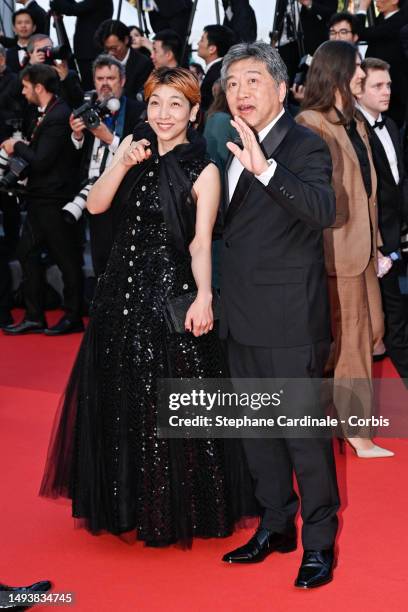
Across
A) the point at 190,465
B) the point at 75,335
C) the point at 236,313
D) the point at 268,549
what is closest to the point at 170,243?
the point at 236,313

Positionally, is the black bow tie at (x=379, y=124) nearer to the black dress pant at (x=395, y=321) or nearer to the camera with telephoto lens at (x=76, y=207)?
the black dress pant at (x=395, y=321)

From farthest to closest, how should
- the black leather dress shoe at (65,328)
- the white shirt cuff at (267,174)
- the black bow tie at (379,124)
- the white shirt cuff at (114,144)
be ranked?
the black leather dress shoe at (65,328) < the white shirt cuff at (114,144) < the black bow tie at (379,124) < the white shirt cuff at (267,174)

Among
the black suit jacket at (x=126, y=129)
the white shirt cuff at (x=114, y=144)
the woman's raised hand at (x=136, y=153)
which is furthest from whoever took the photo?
the black suit jacket at (x=126, y=129)

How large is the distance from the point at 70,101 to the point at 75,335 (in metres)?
1.61

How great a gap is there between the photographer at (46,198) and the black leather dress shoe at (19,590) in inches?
132

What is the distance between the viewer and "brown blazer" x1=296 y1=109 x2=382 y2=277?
382 cm

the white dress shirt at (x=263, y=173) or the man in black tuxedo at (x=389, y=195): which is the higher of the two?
the white dress shirt at (x=263, y=173)

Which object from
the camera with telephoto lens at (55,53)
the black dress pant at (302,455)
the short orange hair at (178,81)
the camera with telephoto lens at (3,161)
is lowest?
the black dress pant at (302,455)

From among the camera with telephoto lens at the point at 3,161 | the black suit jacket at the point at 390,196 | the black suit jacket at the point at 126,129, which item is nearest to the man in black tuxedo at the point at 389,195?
the black suit jacket at the point at 390,196

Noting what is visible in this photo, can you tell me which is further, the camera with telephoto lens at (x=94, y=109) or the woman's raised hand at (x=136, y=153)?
the camera with telephoto lens at (x=94, y=109)

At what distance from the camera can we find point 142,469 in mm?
3137

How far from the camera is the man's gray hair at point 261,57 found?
281 cm

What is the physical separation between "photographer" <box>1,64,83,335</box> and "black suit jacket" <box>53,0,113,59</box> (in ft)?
5.35

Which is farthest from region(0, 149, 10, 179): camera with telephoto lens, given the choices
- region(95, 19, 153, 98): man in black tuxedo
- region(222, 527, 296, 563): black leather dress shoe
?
region(222, 527, 296, 563): black leather dress shoe
